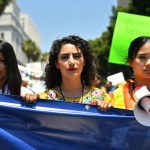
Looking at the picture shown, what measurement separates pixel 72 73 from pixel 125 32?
788 millimetres

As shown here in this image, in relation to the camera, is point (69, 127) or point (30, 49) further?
point (30, 49)

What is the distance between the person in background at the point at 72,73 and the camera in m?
3.13

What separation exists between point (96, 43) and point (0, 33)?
2247 centimetres

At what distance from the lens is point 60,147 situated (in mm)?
2658

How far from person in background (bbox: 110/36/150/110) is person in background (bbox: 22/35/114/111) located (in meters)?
0.08

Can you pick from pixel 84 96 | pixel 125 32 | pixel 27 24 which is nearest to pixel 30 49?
pixel 27 24

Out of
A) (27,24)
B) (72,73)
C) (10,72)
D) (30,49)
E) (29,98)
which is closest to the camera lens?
(29,98)

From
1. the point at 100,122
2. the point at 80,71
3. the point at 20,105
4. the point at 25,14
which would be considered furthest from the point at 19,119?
the point at 25,14

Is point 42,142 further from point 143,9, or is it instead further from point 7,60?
point 143,9

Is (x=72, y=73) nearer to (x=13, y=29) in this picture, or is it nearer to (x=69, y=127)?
(x=69, y=127)

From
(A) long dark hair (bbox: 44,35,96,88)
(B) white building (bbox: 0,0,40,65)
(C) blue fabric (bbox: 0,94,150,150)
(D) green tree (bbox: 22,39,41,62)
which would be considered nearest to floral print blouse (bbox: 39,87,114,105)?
(A) long dark hair (bbox: 44,35,96,88)

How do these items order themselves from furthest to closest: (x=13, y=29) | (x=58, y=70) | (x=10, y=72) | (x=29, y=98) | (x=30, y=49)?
(x=30, y=49)
(x=13, y=29)
(x=58, y=70)
(x=10, y=72)
(x=29, y=98)

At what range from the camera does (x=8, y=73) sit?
329 cm

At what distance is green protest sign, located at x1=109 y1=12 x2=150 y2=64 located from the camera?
357cm
